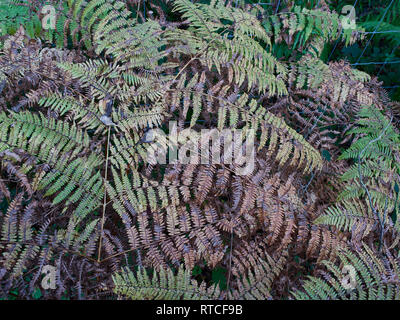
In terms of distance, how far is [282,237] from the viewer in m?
1.75

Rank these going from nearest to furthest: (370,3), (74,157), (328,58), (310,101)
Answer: (74,157) → (310,101) → (328,58) → (370,3)

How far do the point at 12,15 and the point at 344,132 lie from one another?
243cm

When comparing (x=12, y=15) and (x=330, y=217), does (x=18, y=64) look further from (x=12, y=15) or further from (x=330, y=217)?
(x=330, y=217)

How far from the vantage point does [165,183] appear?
161cm

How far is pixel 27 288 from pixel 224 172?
1.10 metres

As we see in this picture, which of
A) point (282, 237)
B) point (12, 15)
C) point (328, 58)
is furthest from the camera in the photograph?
point (328, 58)

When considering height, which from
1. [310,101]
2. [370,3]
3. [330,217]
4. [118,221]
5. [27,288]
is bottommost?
[27,288]

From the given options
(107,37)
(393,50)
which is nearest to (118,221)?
(107,37)

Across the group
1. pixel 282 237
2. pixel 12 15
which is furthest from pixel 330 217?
pixel 12 15

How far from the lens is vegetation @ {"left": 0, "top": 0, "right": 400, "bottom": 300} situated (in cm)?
150

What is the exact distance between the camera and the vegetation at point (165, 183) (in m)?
1.50

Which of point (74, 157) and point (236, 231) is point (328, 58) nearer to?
point (236, 231)

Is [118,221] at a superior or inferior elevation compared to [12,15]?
inferior

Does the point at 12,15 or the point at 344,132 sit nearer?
the point at 12,15
